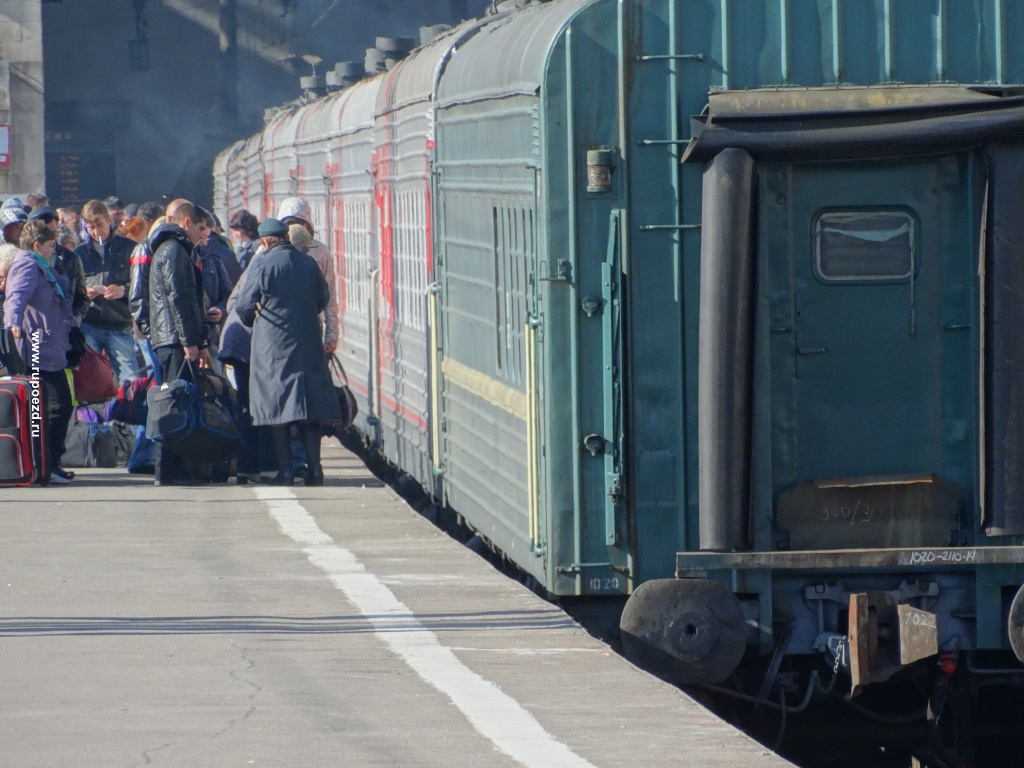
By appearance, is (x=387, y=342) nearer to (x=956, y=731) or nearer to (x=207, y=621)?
(x=207, y=621)

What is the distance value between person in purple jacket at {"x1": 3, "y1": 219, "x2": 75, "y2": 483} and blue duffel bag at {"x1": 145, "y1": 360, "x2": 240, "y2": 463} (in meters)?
0.58

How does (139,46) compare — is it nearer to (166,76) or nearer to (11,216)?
(166,76)

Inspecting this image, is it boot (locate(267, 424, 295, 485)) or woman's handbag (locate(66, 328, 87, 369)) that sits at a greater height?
woman's handbag (locate(66, 328, 87, 369))

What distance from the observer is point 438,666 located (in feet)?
23.0

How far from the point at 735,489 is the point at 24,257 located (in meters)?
6.76

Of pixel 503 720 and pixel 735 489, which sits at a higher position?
pixel 735 489

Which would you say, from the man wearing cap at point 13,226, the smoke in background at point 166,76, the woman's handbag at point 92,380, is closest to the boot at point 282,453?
the woman's handbag at point 92,380

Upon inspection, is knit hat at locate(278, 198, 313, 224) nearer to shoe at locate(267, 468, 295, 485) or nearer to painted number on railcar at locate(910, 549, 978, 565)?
shoe at locate(267, 468, 295, 485)

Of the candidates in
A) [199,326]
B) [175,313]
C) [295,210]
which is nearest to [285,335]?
[199,326]

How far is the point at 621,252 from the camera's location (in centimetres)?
720

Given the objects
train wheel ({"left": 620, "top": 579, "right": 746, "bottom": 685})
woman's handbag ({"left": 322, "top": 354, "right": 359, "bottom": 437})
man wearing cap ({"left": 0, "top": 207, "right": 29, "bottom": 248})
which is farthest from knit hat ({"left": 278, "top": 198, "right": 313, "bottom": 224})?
train wheel ({"left": 620, "top": 579, "right": 746, "bottom": 685})

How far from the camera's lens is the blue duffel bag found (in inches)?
489

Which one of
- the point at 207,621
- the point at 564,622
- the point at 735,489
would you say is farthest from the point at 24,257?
the point at 735,489

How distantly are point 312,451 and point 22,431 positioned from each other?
1764 millimetres
